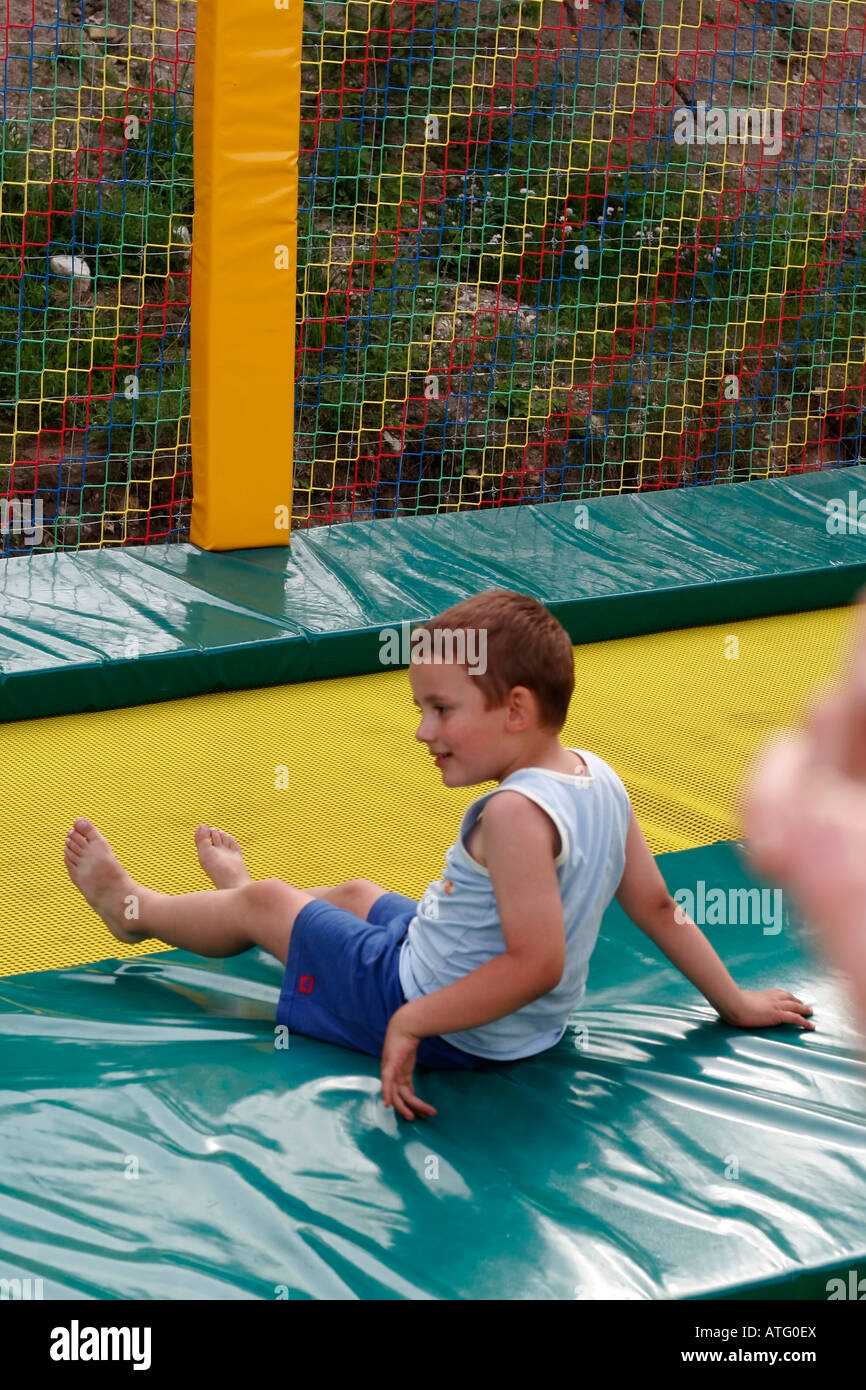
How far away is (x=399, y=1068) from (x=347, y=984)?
192 millimetres

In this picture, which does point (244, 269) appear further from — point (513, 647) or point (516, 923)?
point (516, 923)

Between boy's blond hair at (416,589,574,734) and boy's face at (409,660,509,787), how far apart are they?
16 millimetres

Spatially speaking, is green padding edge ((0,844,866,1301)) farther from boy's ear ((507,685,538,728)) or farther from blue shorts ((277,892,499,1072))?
boy's ear ((507,685,538,728))

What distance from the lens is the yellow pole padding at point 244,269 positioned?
3.87 m

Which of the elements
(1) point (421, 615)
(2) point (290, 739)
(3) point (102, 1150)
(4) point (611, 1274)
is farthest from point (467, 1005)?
(1) point (421, 615)

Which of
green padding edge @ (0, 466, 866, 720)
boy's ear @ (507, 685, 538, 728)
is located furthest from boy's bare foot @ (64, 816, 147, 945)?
green padding edge @ (0, 466, 866, 720)

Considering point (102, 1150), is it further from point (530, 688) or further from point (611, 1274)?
point (530, 688)

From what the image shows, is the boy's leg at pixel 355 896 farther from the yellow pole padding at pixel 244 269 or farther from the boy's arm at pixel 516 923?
the yellow pole padding at pixel 244 269

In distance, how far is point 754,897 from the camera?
8.09 feet

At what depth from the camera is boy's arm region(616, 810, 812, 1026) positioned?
194 cm

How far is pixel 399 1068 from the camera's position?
177cm

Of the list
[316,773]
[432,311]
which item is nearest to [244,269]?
[316,773]

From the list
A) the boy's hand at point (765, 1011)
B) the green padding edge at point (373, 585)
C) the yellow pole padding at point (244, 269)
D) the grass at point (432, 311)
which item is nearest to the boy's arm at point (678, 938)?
the boy's hand at point (765, 1011)

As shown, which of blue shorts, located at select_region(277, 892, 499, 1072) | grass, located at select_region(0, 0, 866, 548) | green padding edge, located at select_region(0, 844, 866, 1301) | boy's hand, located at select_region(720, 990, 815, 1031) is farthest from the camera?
grass, located at select_region(0, 0, 866, 548)
